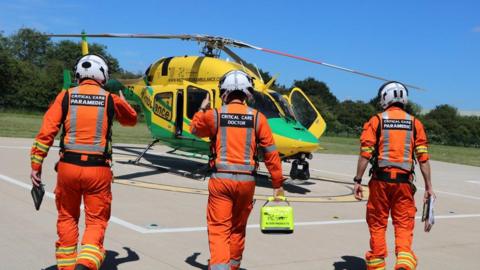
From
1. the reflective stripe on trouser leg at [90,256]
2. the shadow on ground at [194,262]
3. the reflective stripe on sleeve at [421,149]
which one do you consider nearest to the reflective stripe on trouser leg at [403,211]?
the reflective stripe on sleeve at [421,149]

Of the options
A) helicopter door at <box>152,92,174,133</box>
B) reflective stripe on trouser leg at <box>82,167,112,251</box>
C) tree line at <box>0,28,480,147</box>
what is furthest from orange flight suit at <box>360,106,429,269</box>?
tree line at <box>0,28,480,147</box>

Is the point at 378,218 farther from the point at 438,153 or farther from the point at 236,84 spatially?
the point at 438,153

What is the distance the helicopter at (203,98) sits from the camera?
37.2 ft

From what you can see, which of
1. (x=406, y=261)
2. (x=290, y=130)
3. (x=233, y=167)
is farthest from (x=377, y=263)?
(x=290, y=130)

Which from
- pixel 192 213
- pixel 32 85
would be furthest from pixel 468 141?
pixel 192 213

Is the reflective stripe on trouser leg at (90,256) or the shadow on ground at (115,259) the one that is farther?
the shadow on ground at (115,259)

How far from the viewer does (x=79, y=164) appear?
4418mm

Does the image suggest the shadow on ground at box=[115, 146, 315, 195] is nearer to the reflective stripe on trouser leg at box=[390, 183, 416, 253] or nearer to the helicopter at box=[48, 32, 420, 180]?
the helicopter at box=[48, 32, 420, 180]

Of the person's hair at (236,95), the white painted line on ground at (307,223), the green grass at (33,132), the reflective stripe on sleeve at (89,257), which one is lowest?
the white painted line on ground at (307,223)

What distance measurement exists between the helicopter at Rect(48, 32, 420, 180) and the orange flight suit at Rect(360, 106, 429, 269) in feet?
17.8

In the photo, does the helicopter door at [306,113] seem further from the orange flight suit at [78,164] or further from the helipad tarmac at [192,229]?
the orange flight suit at [78,164]

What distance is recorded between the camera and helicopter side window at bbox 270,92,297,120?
11645 millimetres

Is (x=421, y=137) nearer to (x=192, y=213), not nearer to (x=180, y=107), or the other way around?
(x=192, y=213)

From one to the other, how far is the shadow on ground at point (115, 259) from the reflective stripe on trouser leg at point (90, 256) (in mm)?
781
